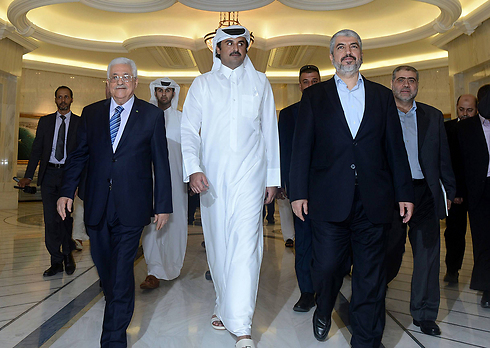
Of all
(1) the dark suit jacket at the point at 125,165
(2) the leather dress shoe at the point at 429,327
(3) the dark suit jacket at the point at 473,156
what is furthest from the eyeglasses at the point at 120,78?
(3) the dark suit jacket at the point at 473,156

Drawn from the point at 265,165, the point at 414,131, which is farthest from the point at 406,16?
the point at 265,165

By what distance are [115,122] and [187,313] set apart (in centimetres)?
149

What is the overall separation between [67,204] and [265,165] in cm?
127

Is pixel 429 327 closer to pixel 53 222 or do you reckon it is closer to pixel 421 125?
pixel 421 125

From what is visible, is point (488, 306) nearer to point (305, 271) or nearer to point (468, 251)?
point (305, 271)

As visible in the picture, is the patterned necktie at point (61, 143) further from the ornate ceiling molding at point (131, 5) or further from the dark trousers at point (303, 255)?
the ornate ceiling molding at point (131, 5)

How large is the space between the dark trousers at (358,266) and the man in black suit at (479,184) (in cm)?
137

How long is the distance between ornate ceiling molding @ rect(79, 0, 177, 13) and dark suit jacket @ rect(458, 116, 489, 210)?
6.33 metres

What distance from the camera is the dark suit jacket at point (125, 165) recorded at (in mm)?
2357

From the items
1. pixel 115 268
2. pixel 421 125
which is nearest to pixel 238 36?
pixel 421 125

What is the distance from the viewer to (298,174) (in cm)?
238

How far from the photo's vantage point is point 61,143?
4.24m

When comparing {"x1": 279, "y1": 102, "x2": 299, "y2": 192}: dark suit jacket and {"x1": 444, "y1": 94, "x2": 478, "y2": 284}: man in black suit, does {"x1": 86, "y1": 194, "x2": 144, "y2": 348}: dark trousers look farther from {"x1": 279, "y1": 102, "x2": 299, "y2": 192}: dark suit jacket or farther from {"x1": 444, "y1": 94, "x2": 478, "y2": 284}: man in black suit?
{"x1": 444, "y1": 94, "x2": 478, "y2": 284}: man in black suit

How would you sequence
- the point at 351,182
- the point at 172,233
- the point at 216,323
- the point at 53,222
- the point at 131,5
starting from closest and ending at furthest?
the point at 351,182 < the point at 216,323 < the point at 172,233 < the point at 53,222 < the point at 131,5
